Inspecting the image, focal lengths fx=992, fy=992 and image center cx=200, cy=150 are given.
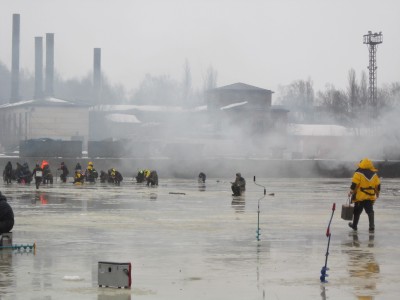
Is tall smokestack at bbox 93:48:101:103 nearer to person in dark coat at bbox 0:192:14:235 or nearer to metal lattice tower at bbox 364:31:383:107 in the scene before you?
metal lattice tower at bbox 364:31:383:107

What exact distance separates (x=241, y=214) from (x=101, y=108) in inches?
4430

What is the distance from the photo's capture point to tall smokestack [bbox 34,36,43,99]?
115812 mm

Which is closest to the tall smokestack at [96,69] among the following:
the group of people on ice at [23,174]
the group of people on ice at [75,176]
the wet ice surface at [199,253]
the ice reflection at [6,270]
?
the group of people on ice at [75,176]

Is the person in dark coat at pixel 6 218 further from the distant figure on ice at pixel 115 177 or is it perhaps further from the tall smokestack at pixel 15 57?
the tall smokestack at pixel 15 57

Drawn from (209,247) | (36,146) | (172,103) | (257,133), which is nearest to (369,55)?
(257,133)

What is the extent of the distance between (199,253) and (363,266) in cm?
302

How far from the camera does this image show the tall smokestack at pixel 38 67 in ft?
380

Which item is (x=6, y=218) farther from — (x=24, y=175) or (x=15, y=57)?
(x=15, y=57)

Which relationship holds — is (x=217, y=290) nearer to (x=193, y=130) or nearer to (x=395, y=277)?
(x=395, y=277)

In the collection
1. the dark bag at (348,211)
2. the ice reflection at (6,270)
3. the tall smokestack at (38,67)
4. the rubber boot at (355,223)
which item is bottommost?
the ice reflection at (6,270)

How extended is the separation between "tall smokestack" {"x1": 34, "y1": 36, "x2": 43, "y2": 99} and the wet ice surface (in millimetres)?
86649

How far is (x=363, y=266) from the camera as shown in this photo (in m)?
15.4

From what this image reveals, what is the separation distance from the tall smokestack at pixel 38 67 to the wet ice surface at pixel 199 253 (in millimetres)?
86649

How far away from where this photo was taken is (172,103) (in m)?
130
